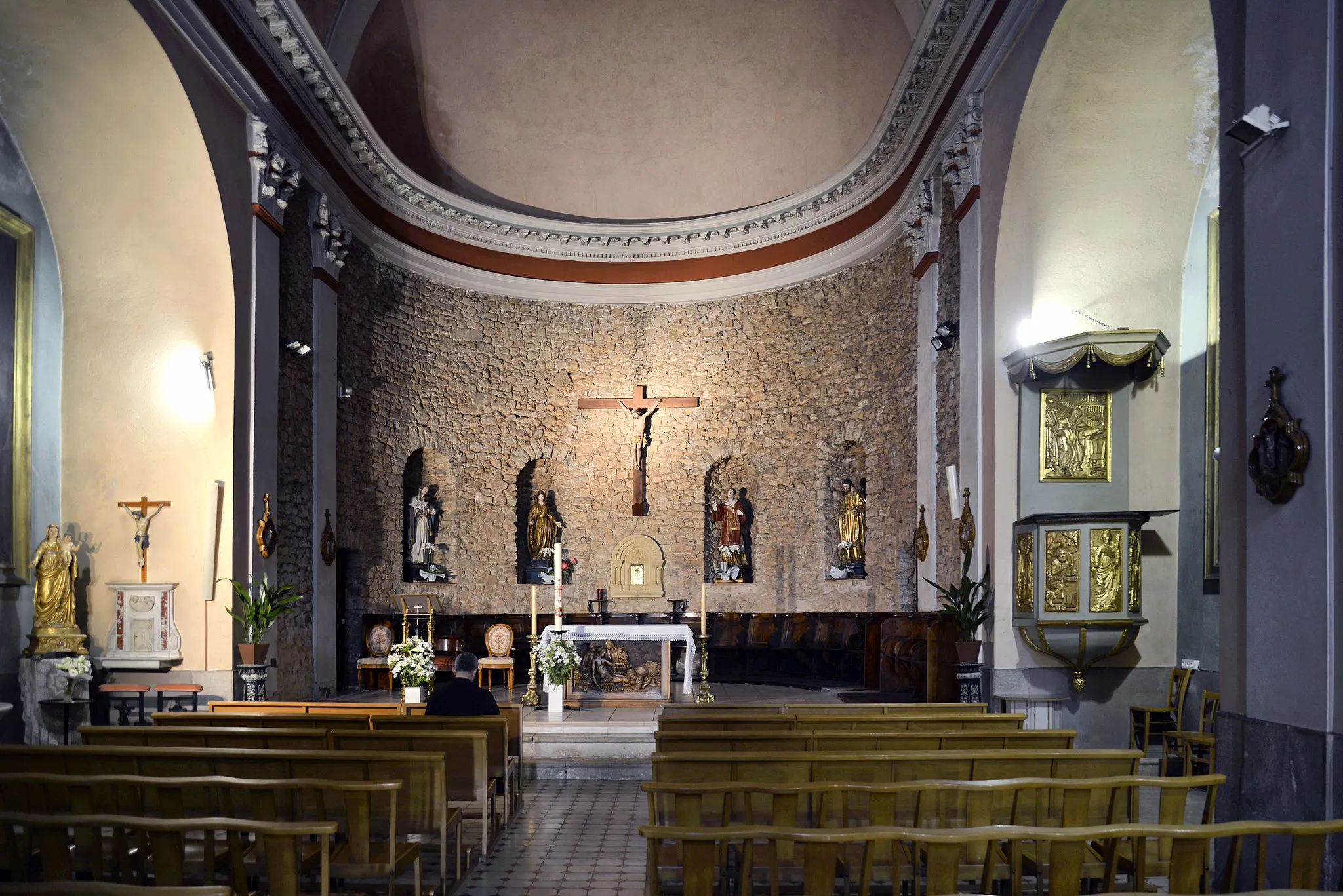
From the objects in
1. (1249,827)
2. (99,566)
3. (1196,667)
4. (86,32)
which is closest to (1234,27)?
(1249,827)

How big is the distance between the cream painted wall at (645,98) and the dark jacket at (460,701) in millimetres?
10421

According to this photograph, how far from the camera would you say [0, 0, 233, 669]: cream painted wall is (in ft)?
31.9

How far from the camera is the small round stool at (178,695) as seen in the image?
9297 mm

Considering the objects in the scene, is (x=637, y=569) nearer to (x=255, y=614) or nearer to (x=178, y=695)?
(x=255, y=614)

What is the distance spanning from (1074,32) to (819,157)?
24.5ft

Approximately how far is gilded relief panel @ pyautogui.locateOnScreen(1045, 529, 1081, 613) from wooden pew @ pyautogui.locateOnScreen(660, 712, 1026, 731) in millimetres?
1756

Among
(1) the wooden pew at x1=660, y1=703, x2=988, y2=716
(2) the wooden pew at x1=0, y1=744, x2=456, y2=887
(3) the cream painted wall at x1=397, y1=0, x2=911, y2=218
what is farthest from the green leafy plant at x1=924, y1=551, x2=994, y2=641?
(3) the cream painted wall at x1=397, y1=0, x2=911, y2=218

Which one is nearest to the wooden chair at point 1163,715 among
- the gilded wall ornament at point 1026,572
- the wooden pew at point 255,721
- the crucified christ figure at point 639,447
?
the gilded wall ornament at point 1026,572

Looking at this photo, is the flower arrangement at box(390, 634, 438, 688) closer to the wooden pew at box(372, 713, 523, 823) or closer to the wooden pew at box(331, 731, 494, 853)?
the wooden pew at box(372, 713, 523, 823)

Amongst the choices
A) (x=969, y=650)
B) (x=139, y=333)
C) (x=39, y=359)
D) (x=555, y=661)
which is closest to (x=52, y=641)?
(x=39, y=359)

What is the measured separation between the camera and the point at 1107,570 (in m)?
8.34

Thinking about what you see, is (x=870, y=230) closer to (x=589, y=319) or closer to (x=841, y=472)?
(x=841, y=472)

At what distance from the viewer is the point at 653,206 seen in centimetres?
1736

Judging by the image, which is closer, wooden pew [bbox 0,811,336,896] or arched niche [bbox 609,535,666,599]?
wooden pew [bbox 0,811,336,896]
